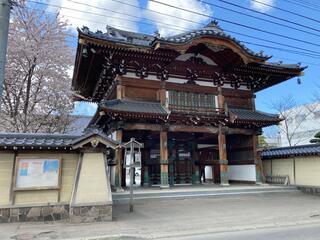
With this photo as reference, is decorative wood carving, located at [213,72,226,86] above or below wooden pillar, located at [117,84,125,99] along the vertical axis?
above

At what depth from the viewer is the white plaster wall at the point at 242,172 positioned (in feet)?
52.6

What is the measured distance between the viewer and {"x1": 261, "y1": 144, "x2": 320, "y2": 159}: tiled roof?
14297mm

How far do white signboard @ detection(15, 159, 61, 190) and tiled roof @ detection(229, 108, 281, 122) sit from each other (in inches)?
368

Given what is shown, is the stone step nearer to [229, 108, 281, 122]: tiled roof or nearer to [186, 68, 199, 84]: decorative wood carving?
[229, 108, 281, 122]: tiled roof

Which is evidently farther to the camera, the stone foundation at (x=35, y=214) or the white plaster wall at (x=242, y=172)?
the white plaster wall at (x=242, y=172)

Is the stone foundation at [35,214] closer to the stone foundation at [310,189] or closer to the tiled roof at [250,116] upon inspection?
the tiled roof at [250,116]

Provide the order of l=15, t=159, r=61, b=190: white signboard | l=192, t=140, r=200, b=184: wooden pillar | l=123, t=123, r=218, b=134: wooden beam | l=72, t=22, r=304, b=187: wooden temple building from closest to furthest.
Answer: l=15, t=159, r=61, b=190: white signboard
l=72, t=22, r=304, b=187: wooden temple building
l=123, t=123, r=218, b=134: wooden beam
l=192, t=140, r=200, b=184: wooden pillar

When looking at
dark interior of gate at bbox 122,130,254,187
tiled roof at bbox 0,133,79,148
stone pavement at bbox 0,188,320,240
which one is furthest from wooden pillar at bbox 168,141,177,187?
tiled roof at bbox 0,133,79,148

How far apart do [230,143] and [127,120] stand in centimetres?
795

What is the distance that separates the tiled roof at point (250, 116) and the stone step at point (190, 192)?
3597 millimetres

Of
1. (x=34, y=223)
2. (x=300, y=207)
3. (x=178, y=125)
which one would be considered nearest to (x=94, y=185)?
(x=34, y=223)

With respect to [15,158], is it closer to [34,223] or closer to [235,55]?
[34,223]

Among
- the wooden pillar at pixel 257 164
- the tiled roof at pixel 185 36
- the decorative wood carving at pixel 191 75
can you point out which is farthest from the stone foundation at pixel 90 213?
the wooden pillar at pixel 257 164

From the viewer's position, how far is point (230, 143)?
1809 centimetres
